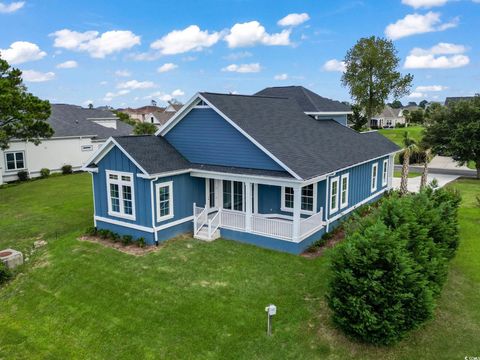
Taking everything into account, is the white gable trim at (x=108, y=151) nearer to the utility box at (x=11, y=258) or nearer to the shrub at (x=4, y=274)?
the utility box at (x=11, y=258)

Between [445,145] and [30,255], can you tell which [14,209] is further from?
[445,145]

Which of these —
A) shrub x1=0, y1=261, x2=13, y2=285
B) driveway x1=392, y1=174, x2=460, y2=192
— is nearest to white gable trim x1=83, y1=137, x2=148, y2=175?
shrub x1=0, y1=261, x2=13, y2=285

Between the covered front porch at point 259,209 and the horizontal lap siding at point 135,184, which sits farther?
the horizontal lap siding at point 135,184

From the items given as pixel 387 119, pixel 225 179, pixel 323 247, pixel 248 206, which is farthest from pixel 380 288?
pixel 387 119

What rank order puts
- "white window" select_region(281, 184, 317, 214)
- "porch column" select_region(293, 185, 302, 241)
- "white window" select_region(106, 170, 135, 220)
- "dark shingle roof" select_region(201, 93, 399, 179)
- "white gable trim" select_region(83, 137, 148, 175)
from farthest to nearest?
"white window" select_region(281, 184, 317, 214) → "white window" select_region(106, 170, 135, 220) → "dark shingle roof" select_region(201, 93, 399, 179) → "white gable trim" select_region(83, 137, 148, 175) → "porch column" select_region(293, 185, 302, 241)

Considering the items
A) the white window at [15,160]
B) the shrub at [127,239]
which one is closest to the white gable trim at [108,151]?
the shrub at [127,239]

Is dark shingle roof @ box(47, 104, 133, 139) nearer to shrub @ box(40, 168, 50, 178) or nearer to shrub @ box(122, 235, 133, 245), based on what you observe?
shrub @ box(40, 168, 50, 178)

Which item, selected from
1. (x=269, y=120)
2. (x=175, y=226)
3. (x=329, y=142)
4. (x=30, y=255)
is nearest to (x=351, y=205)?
(x=329, y=142)
